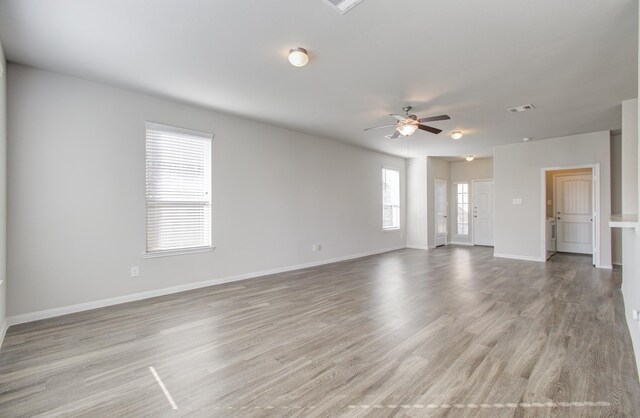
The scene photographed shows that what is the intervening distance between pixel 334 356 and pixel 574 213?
329 inches

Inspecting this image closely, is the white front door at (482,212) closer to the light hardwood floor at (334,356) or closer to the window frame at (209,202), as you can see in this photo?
the light hardwood floor at (334,356)

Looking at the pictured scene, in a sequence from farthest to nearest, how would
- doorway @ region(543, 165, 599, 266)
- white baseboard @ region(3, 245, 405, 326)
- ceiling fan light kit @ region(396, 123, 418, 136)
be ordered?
1. doorway @ region(543, 165, 599, 266)
2. ceiling fan light kit @ region(396, 123, 418, 136)
3. white baseboard @ region(3, 245, 405, 326)

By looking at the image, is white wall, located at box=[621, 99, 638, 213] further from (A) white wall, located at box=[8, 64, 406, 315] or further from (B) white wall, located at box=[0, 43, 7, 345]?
(B) white wall, located at box=[0, 43, 7, 345]

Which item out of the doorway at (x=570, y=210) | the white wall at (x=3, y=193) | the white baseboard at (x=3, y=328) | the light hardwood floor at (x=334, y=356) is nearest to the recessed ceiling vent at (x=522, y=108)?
the light hardwood floor at (x=334, y=356)

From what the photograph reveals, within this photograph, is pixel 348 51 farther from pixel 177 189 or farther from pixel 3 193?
pixel 3 193

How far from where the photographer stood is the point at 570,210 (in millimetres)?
7832

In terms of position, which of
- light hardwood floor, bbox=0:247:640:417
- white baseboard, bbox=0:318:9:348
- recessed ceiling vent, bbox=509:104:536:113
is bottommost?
light hardwood floor, bbox=0:247:640:417

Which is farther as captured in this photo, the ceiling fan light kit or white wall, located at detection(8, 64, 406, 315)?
the ceiling fan light kit

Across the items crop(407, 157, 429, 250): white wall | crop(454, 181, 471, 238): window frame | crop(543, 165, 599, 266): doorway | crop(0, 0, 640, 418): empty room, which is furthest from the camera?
crop(454, 181, 471, 238): window frame

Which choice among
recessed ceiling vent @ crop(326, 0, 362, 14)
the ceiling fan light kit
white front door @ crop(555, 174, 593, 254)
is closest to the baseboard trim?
white front door @ crop(555, 174, 593, 254)

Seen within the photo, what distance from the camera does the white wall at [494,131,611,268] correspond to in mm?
6020

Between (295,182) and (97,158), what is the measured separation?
126 inches

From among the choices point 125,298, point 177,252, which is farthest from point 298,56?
point 125,298

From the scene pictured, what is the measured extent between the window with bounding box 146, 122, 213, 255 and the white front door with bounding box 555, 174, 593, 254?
8.70 meters
